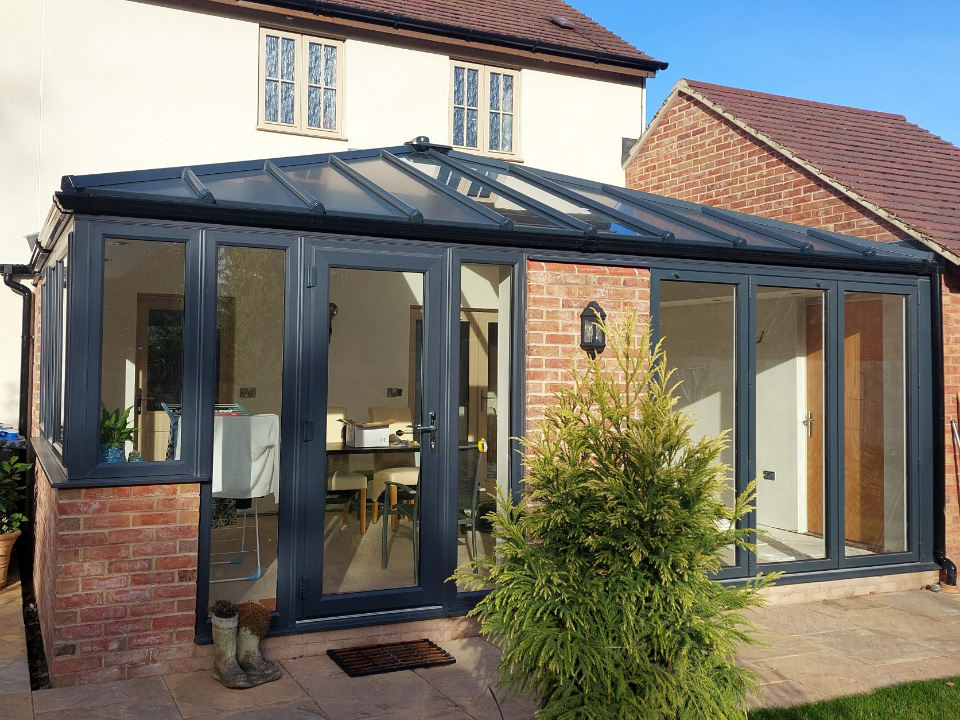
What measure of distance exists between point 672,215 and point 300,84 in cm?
547

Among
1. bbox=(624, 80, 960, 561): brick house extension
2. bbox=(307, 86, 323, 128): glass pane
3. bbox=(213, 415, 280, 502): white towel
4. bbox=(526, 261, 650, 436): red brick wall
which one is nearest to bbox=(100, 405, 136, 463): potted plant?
bbox=(213, 415, 280, 502): white towel

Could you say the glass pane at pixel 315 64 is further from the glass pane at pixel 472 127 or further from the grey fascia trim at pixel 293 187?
the grey fascia trim at pixel 293 187

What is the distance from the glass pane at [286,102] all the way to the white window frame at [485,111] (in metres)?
2.00

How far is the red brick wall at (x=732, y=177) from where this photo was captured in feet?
27.2

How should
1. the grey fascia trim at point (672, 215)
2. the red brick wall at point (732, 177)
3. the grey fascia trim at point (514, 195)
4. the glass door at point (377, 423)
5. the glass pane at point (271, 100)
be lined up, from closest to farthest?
the glass door at point (377, 423) < the grey fascia trim at point (514, 195) < the grey fascia trim at point (672, 215) < the red brick wall at point (732, 177) < the glass pane at point (271, 100)

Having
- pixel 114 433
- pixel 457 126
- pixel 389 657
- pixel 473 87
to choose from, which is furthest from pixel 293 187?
pixel 473 87

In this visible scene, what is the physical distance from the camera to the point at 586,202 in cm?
683

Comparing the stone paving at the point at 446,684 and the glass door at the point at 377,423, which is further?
the glass door at the point at 377,423

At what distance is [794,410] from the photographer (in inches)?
297

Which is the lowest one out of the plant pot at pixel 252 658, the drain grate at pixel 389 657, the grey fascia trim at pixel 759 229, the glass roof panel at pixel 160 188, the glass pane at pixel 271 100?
the drain grate at pixel 389 657

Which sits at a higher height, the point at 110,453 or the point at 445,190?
the point at 445,190

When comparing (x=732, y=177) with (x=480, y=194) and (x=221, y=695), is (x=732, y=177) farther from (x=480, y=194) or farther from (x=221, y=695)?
(x=221, y=695)

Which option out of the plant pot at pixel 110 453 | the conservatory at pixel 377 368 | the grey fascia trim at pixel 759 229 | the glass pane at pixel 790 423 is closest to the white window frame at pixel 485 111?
the grey fascia trim at pixel 759 229

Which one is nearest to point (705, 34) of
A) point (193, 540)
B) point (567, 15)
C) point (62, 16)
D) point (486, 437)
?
point (567, 15)
